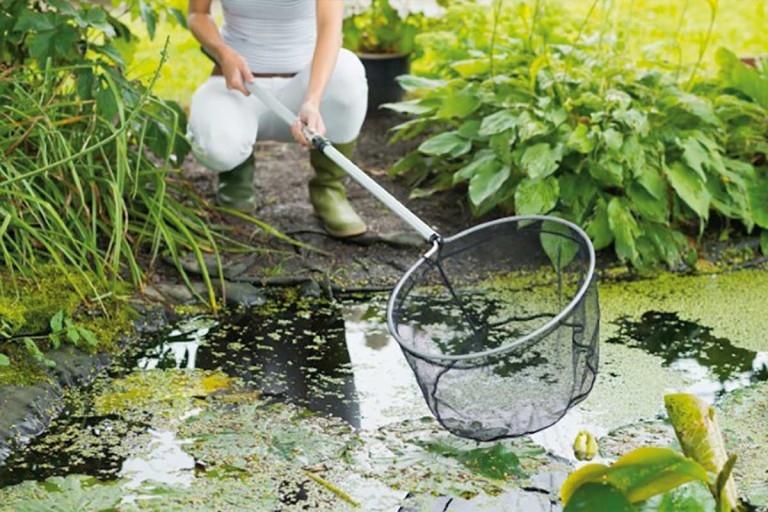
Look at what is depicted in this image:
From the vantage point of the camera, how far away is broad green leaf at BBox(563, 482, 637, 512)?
6.57 feet

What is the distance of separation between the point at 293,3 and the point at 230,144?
1.45ft

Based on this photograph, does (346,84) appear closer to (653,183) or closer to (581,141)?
(581,141)

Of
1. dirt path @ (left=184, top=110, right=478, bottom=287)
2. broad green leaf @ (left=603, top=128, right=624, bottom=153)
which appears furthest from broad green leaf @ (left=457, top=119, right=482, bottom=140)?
broad green leaf @ (left=603, top=128, right=624, bottom=153)

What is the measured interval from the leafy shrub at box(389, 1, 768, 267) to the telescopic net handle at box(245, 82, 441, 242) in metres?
0.60

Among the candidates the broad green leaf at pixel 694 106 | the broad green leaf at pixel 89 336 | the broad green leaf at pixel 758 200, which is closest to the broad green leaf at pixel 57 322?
Result: the broad green leaf at pixel 89 336

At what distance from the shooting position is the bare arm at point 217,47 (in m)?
3.39

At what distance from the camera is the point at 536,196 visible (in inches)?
138

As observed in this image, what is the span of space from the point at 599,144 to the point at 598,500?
5.46 ft

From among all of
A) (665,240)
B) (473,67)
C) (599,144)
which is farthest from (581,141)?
(473,67)

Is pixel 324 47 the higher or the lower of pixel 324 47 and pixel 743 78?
the higher

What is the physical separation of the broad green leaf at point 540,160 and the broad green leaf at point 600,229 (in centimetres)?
18

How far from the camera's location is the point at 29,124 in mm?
3256

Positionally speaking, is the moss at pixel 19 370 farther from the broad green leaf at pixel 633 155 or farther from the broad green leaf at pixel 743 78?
the broad green leaf at pixel 743 78

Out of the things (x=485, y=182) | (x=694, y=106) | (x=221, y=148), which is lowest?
(x=485, y=182)
